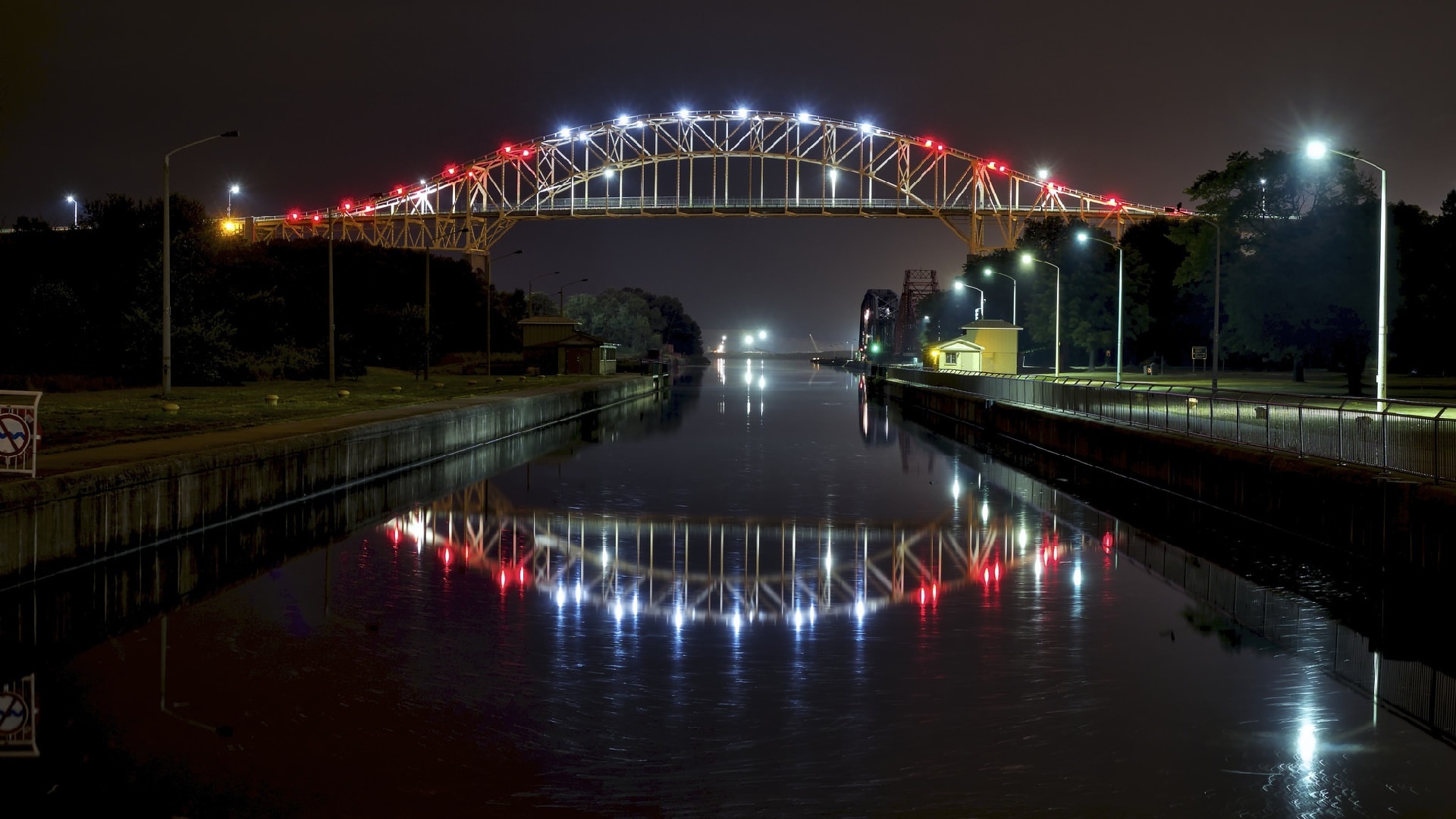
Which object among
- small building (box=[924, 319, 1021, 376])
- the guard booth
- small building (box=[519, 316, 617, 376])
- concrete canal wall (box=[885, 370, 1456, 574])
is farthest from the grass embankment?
small building (box=[924, 319, 1021, 376])

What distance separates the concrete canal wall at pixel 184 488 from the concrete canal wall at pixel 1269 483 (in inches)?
602

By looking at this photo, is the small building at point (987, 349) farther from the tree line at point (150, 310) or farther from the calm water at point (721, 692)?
Answer: the calm water at point (721, 692)

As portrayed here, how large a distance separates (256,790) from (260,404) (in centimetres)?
3116

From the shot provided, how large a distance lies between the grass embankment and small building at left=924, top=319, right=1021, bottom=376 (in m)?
32.3

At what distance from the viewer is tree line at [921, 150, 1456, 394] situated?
58.9 metres

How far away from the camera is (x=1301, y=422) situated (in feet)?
74.4

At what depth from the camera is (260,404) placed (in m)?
38.2

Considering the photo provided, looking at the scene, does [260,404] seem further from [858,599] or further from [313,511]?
[858,599]

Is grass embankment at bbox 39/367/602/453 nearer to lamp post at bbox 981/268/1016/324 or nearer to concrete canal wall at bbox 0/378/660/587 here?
concrete canal wall at bbox 0/378/660/587

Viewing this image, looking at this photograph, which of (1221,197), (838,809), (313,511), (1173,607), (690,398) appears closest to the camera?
(838,809)

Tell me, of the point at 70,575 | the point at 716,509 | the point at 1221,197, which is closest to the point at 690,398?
the point at 1221,197

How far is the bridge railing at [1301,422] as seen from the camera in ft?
61.0

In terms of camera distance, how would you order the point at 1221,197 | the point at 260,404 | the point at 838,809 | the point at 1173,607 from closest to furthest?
the point at 838,809 → the point at 1173,607 → the point at 260,404 → the point at 1221,197

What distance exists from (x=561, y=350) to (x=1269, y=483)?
70.5 meters
